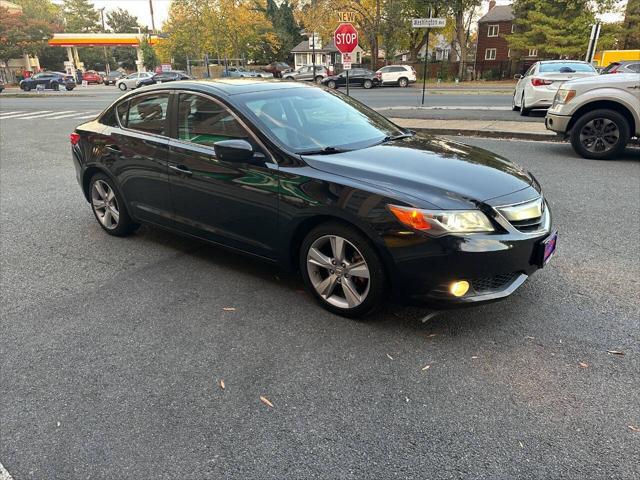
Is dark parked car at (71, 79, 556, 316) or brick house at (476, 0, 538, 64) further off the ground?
brick house at (476, 0, 538, 64)

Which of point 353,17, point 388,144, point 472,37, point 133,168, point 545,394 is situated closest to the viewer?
point 545,394

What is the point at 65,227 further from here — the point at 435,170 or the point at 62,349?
the point at 435,170

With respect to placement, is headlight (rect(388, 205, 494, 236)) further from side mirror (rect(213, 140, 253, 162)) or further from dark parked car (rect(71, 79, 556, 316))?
side mirror (rect(213, 140, 253, 162))

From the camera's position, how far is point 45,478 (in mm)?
2227

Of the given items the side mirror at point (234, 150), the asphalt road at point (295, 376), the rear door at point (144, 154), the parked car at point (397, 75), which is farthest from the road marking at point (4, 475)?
the parked car at point (397, 75)

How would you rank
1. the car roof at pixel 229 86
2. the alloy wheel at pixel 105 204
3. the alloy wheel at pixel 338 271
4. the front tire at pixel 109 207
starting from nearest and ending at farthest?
the alloy wheel at pixel 338 271 < the car roof at pixel 229 86 < the front tire at pixel 109 207 < the alloy wheel at pixel 105 204

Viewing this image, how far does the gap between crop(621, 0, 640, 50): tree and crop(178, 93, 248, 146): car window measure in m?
47.3

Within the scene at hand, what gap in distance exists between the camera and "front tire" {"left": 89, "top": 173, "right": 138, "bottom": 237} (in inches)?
199

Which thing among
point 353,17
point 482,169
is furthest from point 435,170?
point 353,17

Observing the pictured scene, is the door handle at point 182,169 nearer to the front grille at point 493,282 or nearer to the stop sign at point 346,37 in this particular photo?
the front grille at point 493,282

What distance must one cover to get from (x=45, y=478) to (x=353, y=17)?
47725 millimetres

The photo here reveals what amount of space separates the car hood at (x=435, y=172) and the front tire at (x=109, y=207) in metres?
2.48

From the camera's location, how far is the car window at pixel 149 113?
441cm

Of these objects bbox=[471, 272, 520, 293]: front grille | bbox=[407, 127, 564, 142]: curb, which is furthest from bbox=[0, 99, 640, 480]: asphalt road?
bbox=[407, 127, 564, 142]: curb
